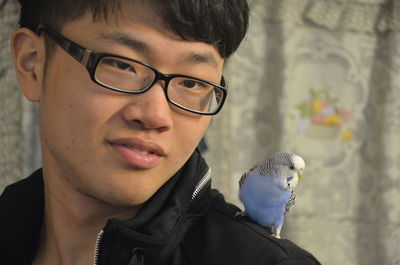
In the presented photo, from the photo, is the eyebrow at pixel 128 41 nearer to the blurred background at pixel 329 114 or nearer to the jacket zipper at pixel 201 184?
the jacket zipper at pixel 201 184

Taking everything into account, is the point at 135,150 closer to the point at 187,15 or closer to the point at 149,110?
the point at 149,110

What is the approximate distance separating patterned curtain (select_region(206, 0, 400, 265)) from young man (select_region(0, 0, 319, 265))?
1.12 meters

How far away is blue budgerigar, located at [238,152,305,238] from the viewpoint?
894 mm

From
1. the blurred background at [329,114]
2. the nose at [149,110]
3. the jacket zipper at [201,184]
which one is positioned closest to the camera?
the nose at [149,110]

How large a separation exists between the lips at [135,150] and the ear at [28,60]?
8.4 inches

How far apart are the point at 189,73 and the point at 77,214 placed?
1.01ft

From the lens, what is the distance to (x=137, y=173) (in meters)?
0.77

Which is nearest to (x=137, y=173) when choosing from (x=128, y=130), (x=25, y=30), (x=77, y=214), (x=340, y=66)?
(x=128, y=130)

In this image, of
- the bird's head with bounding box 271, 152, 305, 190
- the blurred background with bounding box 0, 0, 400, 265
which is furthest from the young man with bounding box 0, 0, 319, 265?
the blurred background with bounding box 0, 0, 400, 265

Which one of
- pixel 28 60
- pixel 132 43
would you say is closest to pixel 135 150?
pixel 132 43

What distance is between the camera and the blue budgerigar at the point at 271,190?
0.89 meters

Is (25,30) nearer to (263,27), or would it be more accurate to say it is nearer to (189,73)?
(189,73)

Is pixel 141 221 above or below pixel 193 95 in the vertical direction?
below

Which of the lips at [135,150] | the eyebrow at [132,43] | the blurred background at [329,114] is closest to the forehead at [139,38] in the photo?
the eyebrow at [132,43]
